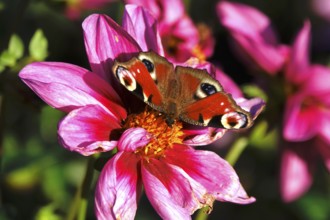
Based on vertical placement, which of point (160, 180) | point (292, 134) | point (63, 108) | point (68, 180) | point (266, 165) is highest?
point (63, 108)

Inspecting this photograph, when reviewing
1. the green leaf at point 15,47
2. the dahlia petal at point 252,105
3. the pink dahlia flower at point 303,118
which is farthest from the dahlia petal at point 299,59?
the green leaf at point 15,47

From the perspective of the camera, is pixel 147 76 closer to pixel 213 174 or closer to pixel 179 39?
pixel 213 174

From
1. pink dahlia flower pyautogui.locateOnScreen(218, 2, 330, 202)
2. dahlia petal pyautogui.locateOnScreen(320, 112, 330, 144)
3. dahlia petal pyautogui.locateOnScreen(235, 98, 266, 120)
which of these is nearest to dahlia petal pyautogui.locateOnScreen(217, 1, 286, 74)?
pink dahlia flower pyautogui.locateOnScreen(218, 2, 330, 202)

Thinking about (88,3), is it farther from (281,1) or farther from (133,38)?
(281,1)

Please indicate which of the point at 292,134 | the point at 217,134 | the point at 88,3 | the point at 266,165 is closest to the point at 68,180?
the point at 88,3

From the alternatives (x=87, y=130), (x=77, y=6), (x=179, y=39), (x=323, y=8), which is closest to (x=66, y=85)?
(x=87, y=130)

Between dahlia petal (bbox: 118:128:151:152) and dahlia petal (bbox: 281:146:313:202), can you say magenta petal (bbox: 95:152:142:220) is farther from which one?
dahlia petal (bbox: 281:146:313:202)

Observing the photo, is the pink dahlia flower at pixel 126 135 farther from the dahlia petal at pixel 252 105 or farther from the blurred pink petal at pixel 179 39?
the blurred pink petal at pixel 179 39
